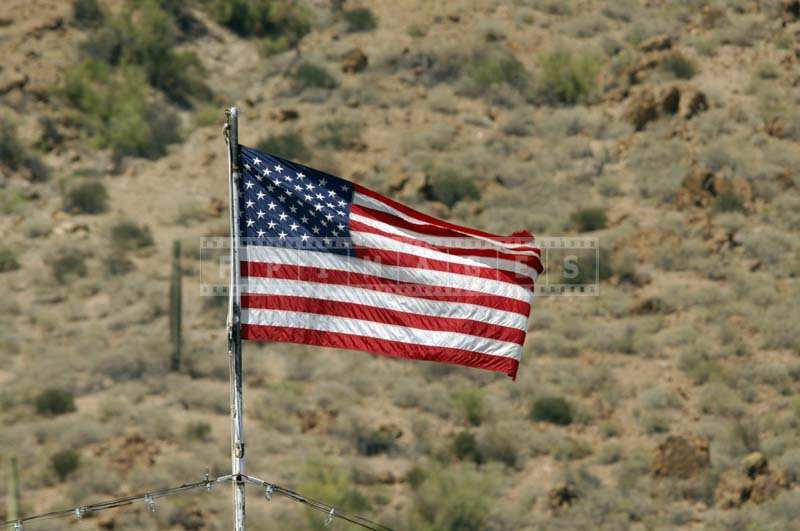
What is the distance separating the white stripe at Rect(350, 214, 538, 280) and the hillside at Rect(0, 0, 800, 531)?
42.9 feet

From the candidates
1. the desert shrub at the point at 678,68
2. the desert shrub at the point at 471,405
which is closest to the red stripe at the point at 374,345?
the desert shrub at the point at 471,405

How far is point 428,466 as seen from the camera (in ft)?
96.5

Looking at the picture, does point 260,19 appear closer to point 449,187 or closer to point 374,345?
point 449,187

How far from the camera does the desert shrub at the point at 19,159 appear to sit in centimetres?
3916

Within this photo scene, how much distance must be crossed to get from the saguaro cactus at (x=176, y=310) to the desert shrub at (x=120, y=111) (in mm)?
9166

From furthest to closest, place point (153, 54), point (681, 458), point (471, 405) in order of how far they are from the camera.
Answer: point (153, 54), point (471, 405), point (681, 458)

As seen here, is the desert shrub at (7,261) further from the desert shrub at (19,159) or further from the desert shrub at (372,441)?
the desert shrub at (372,441)

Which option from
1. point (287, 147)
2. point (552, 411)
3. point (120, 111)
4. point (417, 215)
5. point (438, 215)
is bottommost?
point (552, 411)

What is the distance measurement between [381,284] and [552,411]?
54.8 feet

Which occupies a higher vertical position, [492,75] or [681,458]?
[492,75]

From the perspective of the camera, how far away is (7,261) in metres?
35.4

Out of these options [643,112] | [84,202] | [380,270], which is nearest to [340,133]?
[84,202]

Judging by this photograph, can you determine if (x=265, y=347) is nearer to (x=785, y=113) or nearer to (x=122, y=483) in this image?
(x=122, y=483)

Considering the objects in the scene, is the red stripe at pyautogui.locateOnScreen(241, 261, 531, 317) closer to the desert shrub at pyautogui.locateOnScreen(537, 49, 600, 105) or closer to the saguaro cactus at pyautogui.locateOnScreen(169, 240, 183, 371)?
the saguaro cactus at pyautogui.locateOnScreen(169, 240, 183, 371)
